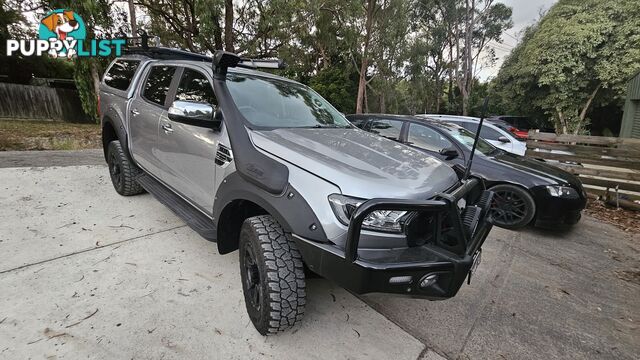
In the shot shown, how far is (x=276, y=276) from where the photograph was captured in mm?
1799

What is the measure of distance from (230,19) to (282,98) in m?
10.4

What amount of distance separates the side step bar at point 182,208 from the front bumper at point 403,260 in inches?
38.8

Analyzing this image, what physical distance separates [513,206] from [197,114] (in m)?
4.13

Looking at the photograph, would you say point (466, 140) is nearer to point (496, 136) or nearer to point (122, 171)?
point (496, 136)

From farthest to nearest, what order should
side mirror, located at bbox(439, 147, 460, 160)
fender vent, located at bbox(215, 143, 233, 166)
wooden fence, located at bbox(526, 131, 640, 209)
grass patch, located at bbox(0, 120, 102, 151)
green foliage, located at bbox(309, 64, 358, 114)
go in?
green foliage, located at bbox(309, 64, 358, 114) → grass patch, located at bbox(0, 120, 102, 151) → wooden fence, located at bbox(526, 131, 640, 209) → side mirror, located at bbox(439, 147, 460, 160) → fender vent, located at bbox(215, 143, 233, 166)

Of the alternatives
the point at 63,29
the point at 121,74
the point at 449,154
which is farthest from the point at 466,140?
the point at 63,29

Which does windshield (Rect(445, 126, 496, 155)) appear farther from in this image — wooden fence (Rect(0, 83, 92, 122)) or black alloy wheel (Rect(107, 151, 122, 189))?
wooden fence (Rect(0, 83, 92, 122))

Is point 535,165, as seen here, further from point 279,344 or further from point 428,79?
point 428,79

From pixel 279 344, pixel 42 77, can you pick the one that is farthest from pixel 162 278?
pixel 42 77

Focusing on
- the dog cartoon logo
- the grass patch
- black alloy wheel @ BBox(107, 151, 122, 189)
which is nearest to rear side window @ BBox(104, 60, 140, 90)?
black alloy wheel @ BBox(107, 151, 122, 189)

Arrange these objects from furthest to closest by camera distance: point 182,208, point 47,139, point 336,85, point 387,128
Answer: point 336,85, point 47,139, point 387,128, point 182,208

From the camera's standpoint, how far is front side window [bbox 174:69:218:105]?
101 inches

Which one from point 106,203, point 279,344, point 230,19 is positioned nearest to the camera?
point 279,344

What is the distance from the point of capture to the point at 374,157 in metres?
2.08
